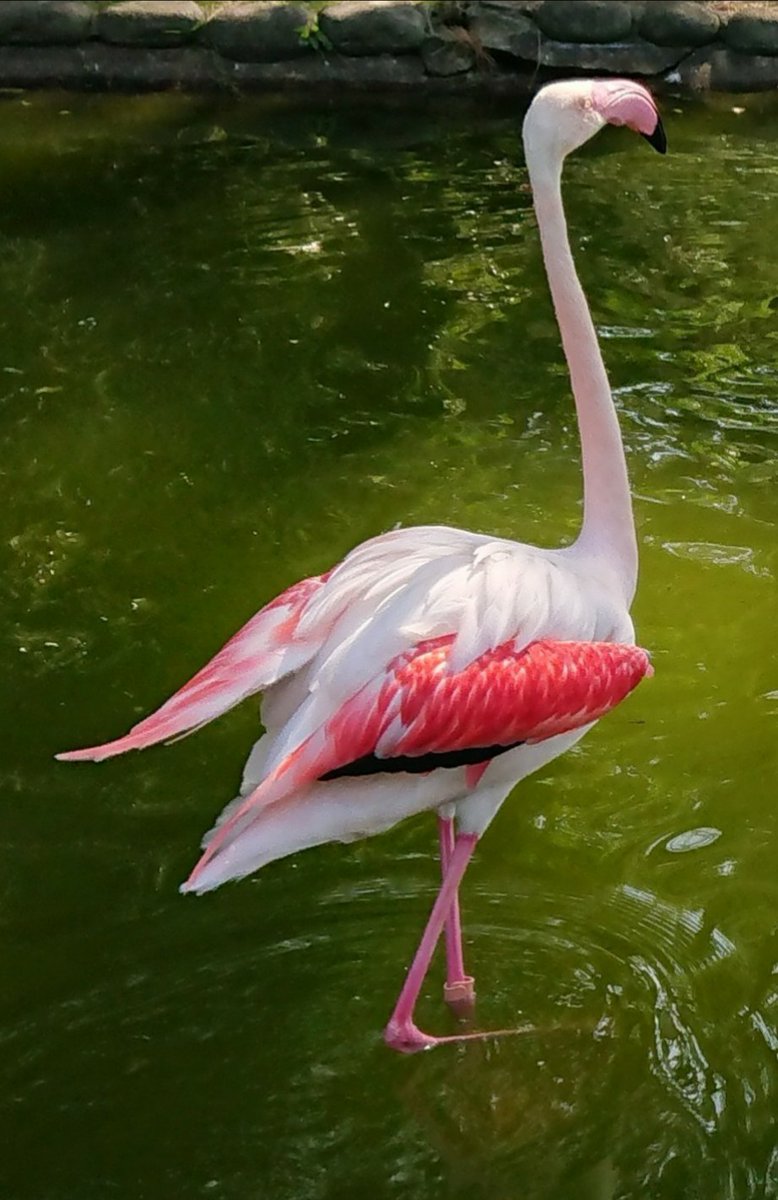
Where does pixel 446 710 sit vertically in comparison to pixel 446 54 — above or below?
below

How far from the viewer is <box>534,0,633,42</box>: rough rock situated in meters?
8.21

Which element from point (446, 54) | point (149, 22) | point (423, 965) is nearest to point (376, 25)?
point (446, 54)

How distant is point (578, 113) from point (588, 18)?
6114 millimetres

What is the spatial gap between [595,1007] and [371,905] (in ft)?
1.62

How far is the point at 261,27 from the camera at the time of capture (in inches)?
332

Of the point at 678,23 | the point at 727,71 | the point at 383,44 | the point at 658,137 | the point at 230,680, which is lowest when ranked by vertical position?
the point at 230,680

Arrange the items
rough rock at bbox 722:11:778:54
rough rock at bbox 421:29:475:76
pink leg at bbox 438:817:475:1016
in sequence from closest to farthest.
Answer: pink leg at bbox 438:817:475:1016, rough rock at bbox 722:11:778:54, rough rock at bbox 421:29:475:76

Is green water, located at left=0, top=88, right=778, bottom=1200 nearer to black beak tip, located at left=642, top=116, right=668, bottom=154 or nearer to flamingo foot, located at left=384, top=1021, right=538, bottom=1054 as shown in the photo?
flamingo foot, located at left=384, top=1021, right=538, bottom=1054

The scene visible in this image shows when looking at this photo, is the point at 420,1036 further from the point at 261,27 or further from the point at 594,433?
the point at 261,27

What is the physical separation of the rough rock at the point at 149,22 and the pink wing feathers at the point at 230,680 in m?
6.68

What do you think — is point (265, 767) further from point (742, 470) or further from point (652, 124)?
point (742, 470)

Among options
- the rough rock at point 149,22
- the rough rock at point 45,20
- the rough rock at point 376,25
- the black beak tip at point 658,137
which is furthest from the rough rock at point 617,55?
the black beak tip at point 658,137

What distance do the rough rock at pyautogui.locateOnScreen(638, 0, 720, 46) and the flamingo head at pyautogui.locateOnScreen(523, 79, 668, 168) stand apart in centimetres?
601

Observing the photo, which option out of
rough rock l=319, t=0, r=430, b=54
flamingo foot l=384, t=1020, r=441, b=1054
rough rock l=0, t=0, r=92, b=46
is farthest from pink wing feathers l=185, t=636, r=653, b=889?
rough rock l=0, t=0, r=92, b=46
